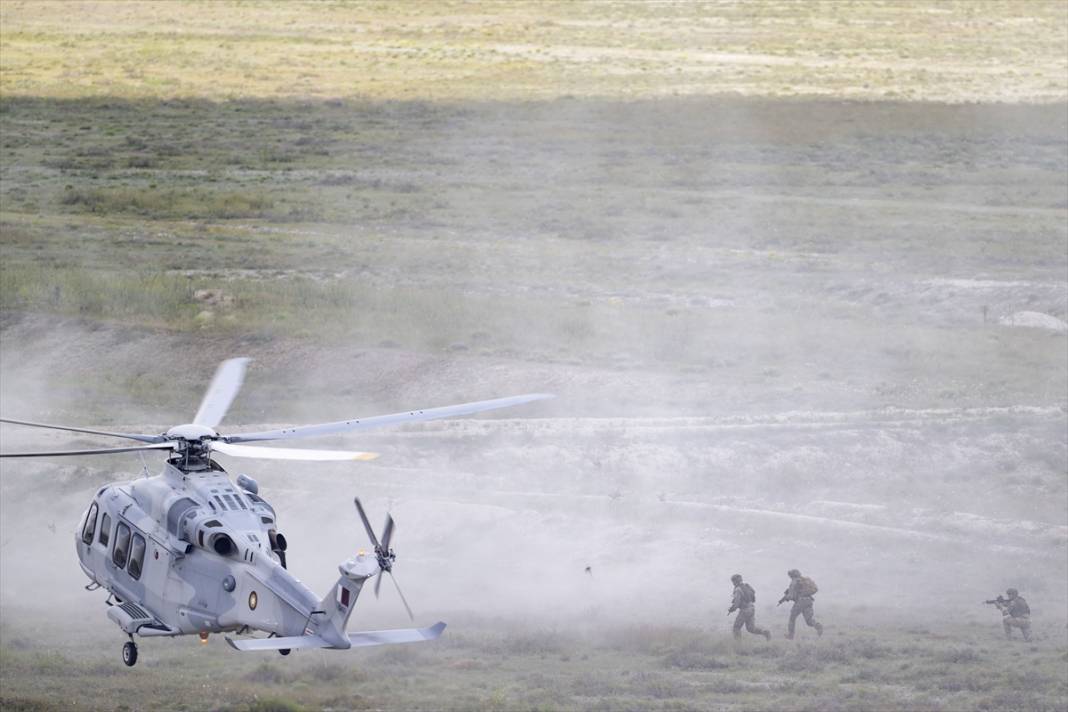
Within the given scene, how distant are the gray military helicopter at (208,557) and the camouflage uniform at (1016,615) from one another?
982 cm

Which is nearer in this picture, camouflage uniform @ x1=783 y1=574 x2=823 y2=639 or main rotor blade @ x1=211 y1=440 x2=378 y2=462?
main rotor blade @ x1=211 y1=440 x2=378 y2=462

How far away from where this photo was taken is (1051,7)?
302 feet

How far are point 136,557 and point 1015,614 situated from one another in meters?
14.0

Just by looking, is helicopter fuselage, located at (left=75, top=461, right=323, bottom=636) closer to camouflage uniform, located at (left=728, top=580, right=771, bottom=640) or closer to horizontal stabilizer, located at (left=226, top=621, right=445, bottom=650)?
horizontal stabilizer, located at (left=226, top=621, right=445, bottom=650)

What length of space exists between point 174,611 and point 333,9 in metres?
76.2

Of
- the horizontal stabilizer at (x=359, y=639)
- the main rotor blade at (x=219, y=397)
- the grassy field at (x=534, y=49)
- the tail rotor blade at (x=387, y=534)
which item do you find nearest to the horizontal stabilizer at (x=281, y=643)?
the horizontal stabilizer at (x=359, y=639)

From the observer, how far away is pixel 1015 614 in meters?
25.0

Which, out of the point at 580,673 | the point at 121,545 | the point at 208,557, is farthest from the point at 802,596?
the point at 121,545

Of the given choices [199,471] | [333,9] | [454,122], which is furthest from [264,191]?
[199,471]

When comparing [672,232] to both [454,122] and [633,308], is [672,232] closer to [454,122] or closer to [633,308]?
[633,308]

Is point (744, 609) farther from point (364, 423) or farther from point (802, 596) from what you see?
point (364, 423)

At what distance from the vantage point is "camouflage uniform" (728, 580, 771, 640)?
2491 centimetres

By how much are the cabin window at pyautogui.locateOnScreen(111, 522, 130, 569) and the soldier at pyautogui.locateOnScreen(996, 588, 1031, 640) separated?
1391 cm

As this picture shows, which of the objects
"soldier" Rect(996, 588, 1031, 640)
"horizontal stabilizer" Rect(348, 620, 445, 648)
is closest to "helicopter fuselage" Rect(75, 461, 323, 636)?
"horizontal stabilizer" Rect(348, 620, 445, 648)
